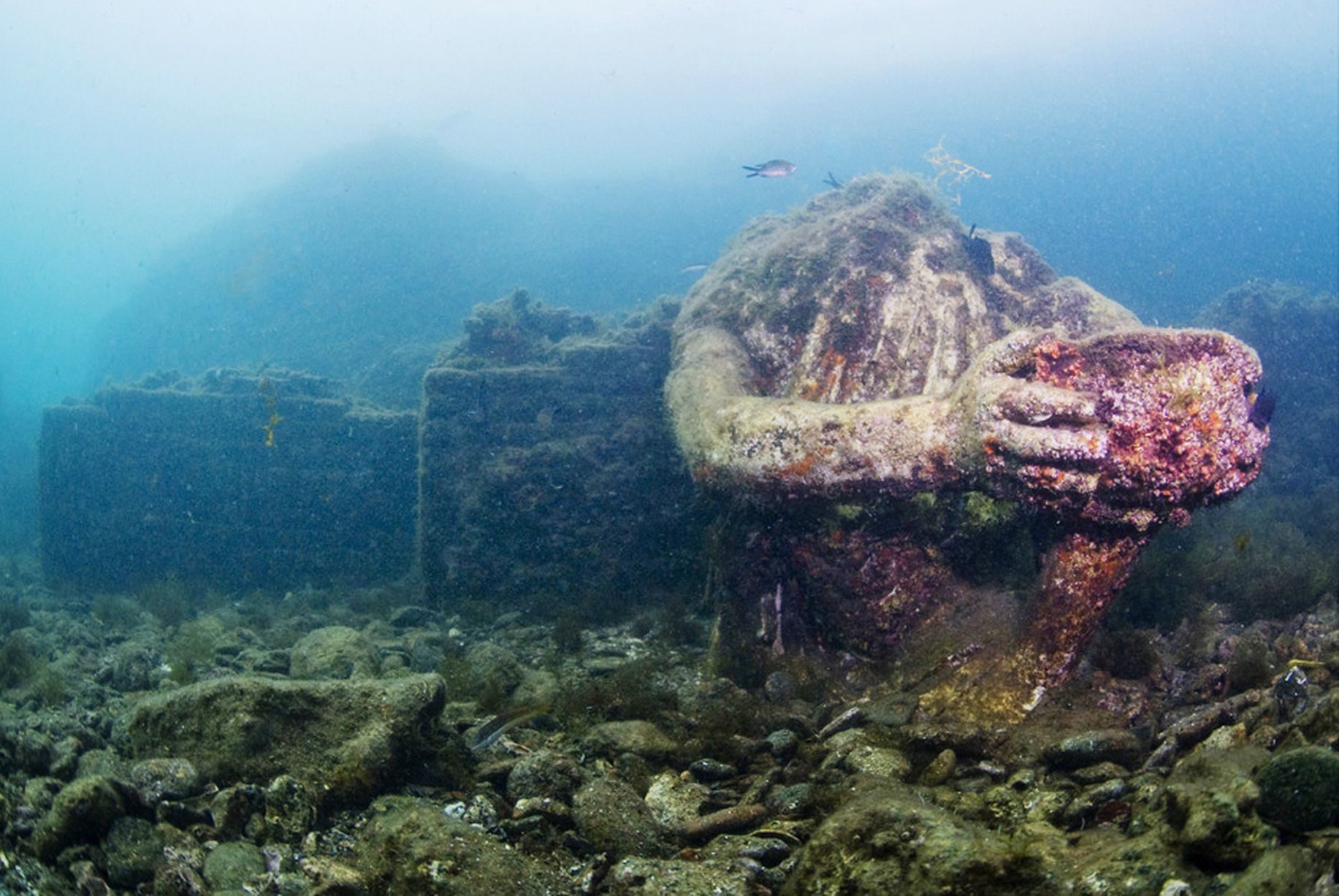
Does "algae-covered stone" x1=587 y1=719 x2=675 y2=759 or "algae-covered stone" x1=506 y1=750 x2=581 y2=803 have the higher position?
"algae-covered stone" x1=506 y1=750 x2=581 y2=803

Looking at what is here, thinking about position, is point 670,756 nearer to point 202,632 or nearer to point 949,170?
point 202,632

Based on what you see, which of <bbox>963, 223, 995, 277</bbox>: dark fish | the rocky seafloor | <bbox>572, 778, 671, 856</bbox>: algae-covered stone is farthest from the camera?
<bbox>963, 223, 995, 277</bbox>: dark fish

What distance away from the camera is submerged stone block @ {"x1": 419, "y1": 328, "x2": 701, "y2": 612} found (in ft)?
28.6

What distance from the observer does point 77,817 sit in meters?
3.05

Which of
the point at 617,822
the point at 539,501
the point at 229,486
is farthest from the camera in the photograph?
the point at 229,486

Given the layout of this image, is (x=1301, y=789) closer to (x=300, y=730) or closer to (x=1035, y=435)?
(x=1035, y=435)

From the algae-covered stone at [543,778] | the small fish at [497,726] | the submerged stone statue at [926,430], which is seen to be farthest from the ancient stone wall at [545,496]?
the algae-covered stone at [543,778]

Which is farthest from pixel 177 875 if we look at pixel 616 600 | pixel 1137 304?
pixel 1137 304

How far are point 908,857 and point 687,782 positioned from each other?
1.58 metres

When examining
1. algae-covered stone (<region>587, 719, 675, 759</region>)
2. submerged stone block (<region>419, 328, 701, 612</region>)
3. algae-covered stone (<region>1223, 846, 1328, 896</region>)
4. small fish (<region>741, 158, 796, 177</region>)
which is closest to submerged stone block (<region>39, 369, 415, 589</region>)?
submerged stone block (<region>419, 328, 701, 612</region>)

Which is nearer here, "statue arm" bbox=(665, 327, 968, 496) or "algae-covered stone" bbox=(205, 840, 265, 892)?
"algae-covered stone" bbox=(205, 840, 265, 892)

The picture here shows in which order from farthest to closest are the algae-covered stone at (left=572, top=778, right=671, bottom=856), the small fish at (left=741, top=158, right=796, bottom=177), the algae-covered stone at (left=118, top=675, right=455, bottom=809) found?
the small fish at (left=741, top=158, right=796, bottom=177) < the algae-covered stone at (left=118, top=675, right=455, bottom=809) < the algae-covered stone at (left=572, top=778, right=671, bottom=856)

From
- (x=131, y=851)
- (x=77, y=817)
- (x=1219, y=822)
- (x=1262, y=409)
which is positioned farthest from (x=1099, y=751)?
(x=77, y=817)

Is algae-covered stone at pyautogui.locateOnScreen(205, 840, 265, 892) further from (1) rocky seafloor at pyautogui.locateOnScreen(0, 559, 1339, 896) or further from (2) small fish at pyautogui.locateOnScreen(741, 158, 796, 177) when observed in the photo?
(2) small fish at pyautogui.locateOnScreen(741, 158, 796, 177)
